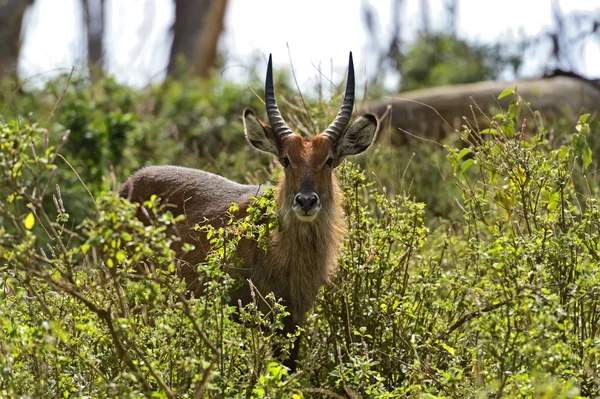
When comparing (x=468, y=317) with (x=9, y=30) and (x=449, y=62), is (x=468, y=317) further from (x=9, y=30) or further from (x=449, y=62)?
(x=9, y=30)

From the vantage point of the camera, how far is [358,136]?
19.3 feet

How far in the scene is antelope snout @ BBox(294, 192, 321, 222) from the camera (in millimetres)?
5170

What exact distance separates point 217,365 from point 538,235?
1787mm

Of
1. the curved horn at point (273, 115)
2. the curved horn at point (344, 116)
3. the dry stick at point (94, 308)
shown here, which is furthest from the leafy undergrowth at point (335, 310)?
the curved horn at point (273, 115)

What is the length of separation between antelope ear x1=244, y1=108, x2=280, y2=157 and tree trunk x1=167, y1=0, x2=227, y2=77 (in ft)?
43.4

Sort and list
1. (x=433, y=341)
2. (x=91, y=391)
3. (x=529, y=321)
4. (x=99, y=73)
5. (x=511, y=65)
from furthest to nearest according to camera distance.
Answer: (x=511, y=65), (x=99, y=73), (x=433, y=341), (x=91, y=391), (x=529, y=321)

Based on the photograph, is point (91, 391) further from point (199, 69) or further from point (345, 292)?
point (199, 69)

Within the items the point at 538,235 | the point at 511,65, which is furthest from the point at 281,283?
the point at 511,65

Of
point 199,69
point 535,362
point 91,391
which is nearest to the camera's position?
point 535,362

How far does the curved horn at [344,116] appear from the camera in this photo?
5.61 meters

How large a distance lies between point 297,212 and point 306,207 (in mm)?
63

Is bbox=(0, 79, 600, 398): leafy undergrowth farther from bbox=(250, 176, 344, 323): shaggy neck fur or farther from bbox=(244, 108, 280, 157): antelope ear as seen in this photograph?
bbox=(244, 108, 280, 157): antelope ear

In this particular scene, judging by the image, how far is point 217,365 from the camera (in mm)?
4098

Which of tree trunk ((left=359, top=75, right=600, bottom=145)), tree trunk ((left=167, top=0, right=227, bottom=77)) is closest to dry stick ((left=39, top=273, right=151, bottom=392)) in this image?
tree trunk ((left=359, top=75, right=600, bottom=145))
